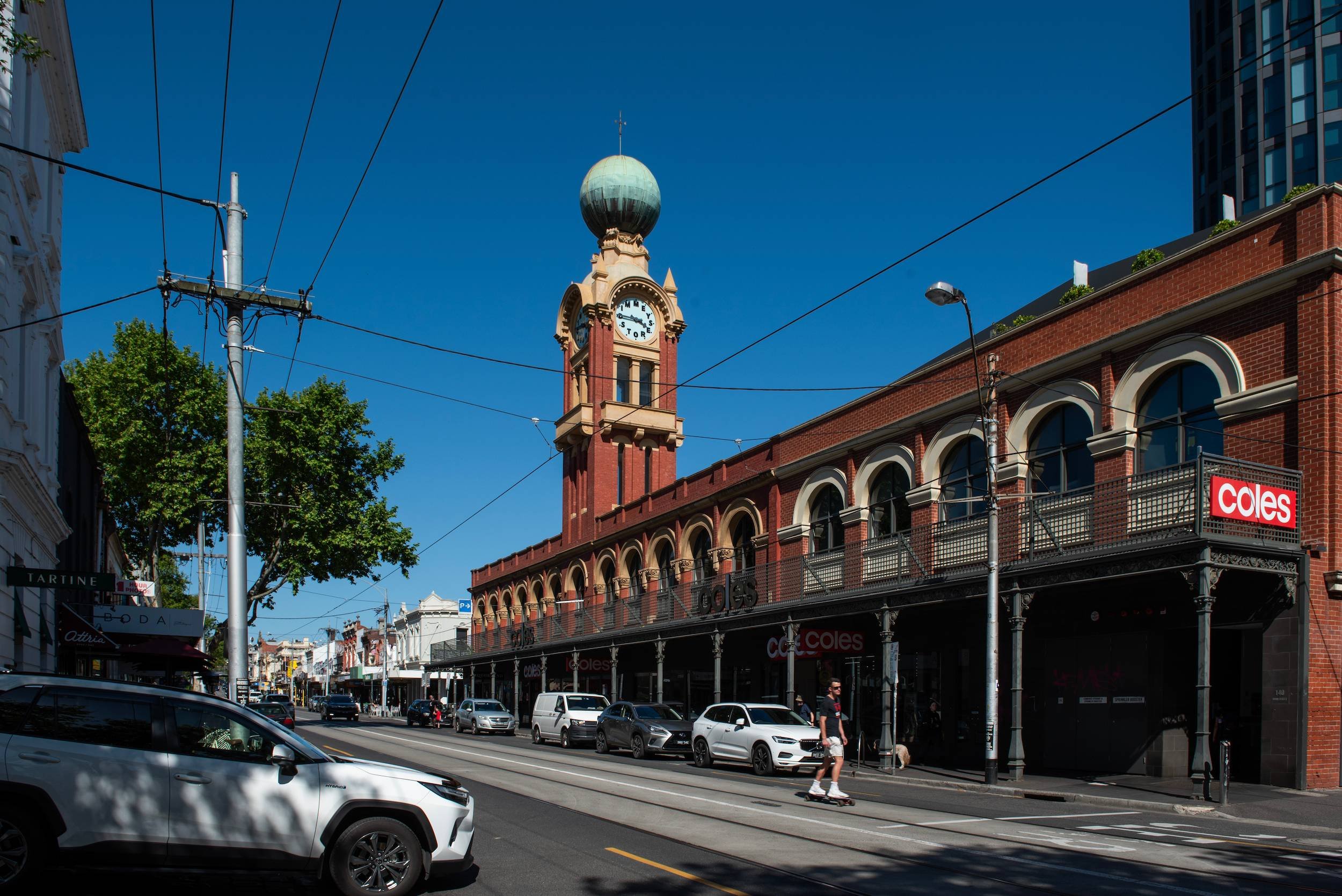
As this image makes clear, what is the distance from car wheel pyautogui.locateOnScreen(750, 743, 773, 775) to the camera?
22.9m

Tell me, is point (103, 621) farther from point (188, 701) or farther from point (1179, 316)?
point (1179, 316)

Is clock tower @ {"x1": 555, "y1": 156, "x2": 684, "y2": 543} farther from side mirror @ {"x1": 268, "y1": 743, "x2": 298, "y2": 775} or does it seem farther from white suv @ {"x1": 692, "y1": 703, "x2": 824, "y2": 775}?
side mirror @ {"x1": 268, "y1": 743, "x2": 298, "y2": 775}

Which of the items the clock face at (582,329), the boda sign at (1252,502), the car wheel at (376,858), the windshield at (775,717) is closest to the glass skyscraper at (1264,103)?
the clock face at (582,329)

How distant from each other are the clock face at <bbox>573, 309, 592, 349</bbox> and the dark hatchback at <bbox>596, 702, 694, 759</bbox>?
26.1 meters

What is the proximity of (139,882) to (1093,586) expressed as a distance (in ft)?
57.9

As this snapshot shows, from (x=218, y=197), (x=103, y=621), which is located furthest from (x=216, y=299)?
(x=103, y=621)

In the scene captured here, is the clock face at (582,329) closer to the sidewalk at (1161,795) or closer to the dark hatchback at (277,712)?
the dark hatchback at (277,712)

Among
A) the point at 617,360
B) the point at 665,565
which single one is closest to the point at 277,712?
the point at 665,565

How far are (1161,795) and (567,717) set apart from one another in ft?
68.2

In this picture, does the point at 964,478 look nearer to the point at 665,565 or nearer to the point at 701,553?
the point at 701,553

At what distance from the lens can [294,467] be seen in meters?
44.1

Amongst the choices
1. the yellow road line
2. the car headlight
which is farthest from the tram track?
the car headlight

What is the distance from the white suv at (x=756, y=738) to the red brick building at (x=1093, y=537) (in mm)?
1881

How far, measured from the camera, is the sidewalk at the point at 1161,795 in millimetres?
15375
